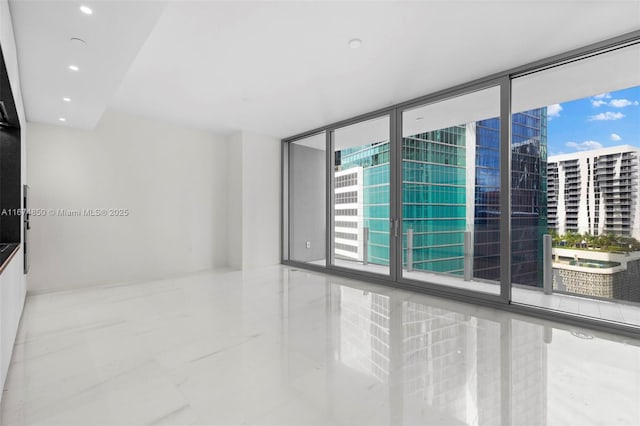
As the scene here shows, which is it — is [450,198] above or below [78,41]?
below

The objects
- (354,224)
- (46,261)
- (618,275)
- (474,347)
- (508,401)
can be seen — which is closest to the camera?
(508,401)

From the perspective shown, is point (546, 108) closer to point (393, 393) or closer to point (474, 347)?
point (474, 347)

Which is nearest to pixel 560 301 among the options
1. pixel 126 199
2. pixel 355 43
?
pixel 355 43

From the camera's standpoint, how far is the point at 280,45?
3035 millimetres

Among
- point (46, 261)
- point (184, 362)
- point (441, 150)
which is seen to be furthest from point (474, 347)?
point (46, 261)

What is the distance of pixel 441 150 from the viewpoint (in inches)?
176

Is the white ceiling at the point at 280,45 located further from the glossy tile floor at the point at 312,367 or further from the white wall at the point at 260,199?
the glossy tile floor at the point at 312,367

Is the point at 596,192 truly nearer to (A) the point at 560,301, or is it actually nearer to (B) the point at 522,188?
(B) the point at 522,188

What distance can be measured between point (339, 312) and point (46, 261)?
417cm

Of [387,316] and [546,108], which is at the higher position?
[546,108]

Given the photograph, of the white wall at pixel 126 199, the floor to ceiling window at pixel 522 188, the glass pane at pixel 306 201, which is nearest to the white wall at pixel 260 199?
the glass pane at pixel 306 201

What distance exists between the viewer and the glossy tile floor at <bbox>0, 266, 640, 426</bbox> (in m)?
1.79

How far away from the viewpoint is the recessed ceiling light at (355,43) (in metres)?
2.93

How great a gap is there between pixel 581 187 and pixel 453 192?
1.38 metres
